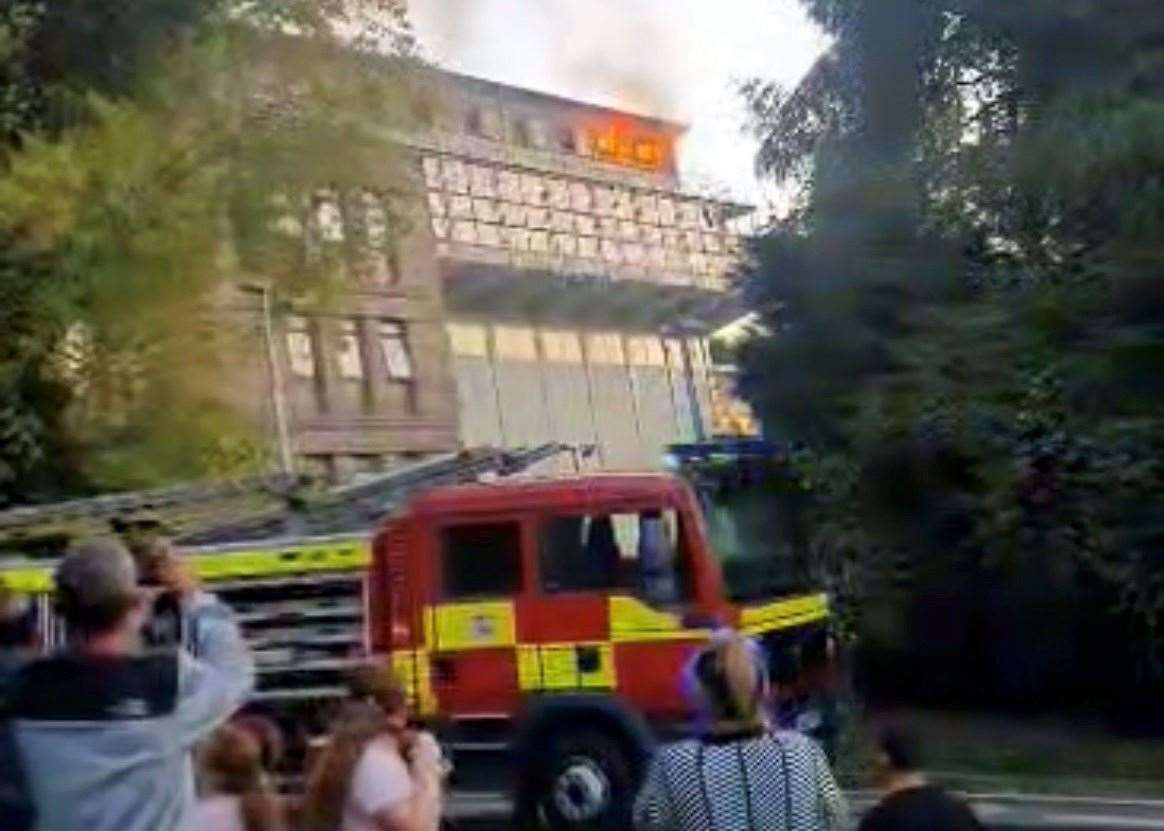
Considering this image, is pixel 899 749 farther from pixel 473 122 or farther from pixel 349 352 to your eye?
pixel 349 352

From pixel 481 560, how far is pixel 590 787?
1415 mm

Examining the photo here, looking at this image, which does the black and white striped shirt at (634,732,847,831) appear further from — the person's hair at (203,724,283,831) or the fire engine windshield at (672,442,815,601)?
the fire engine windshield at (672,442,815,601)

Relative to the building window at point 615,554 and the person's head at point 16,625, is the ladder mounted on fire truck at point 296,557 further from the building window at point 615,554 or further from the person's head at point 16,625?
the person's head at point 16,625

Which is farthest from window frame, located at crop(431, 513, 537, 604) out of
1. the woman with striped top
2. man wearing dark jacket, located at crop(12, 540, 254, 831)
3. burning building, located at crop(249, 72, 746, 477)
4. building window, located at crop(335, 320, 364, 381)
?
building window, located at crop(335, 320, 364, 381)

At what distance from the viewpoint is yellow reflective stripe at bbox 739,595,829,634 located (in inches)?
443

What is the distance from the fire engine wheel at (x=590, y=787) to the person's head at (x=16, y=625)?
20.1 ft

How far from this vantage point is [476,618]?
11445 millimetres

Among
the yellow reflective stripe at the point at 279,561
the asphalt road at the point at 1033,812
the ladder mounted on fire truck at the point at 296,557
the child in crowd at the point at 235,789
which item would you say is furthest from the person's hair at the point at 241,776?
the yellow reflective stripe at the point at 279,561

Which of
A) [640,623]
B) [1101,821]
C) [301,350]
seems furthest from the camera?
[301,350]

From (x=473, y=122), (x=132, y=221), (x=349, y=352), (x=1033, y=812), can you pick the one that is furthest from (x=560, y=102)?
(x=349, y=352)

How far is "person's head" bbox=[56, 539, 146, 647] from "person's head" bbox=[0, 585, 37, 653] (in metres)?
1.48

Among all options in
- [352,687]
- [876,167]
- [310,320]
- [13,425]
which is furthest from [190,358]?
→ [352,687]

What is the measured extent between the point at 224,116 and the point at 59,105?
183 centimetres

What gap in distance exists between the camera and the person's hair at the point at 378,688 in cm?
511
